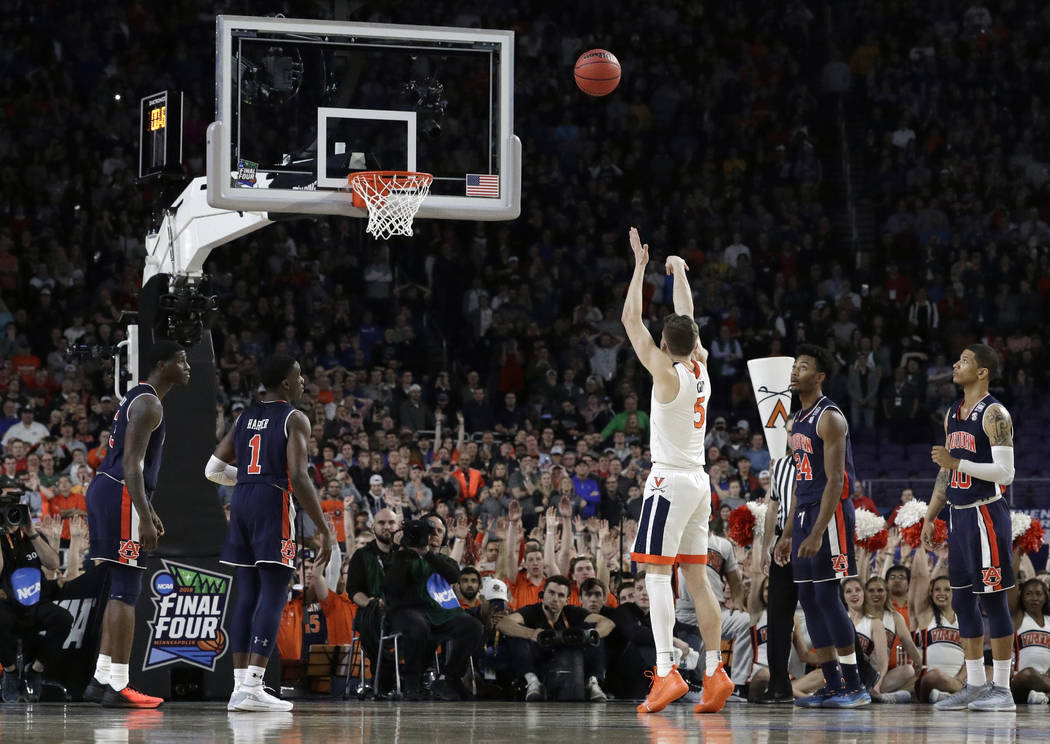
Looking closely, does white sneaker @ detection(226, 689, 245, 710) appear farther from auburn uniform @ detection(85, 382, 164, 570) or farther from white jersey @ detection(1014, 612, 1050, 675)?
white jersey @ detection(1014, 612, 1050, 675)

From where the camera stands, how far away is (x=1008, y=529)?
10.4 metres

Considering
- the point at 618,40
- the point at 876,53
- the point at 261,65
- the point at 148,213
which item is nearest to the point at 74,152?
the point at 148,213

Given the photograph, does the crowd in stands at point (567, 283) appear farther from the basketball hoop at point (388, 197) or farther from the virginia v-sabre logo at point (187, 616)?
the basketball hoop at point (388, 197)

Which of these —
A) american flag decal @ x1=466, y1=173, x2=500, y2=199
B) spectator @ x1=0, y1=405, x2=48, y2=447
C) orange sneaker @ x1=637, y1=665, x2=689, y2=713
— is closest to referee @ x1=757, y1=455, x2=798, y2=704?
orange sneaker @ x1=637, y1=665, x2=689, y2=713

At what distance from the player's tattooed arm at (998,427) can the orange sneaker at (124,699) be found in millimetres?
6016

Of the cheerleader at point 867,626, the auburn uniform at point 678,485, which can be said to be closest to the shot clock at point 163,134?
the auburn uniform at point 678,485

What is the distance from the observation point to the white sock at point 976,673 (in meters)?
10.3

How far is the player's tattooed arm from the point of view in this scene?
10359 mm

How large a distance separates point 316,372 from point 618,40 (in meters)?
12.2

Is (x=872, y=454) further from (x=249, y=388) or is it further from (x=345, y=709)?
(x=345, y=709)

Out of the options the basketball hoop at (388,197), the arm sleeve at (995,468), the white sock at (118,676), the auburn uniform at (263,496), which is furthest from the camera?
the basketball hoop at (388,197)

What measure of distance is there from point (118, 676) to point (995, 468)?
6118 mm

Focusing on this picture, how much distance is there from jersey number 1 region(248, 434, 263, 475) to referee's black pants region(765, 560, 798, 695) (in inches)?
154

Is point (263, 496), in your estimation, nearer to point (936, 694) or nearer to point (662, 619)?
point (662, 619)
